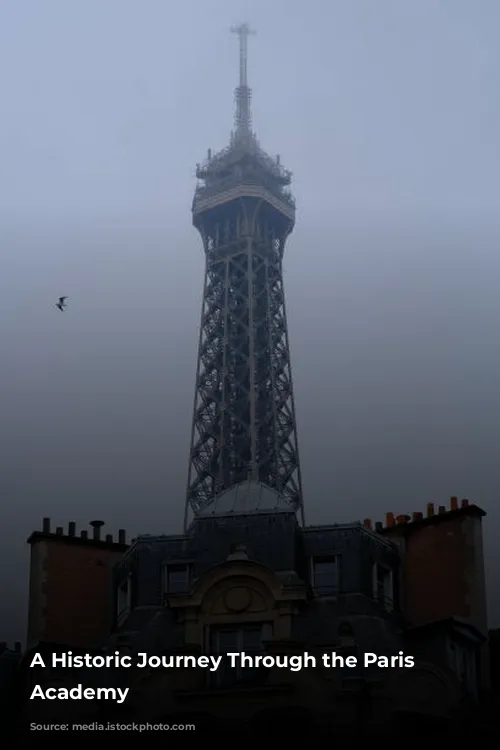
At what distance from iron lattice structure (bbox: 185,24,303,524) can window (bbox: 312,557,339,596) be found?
191 ft

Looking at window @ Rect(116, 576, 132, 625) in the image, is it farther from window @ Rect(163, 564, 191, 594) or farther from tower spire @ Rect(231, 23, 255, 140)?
tower spire @ Rect(231, 23, 255, 140)

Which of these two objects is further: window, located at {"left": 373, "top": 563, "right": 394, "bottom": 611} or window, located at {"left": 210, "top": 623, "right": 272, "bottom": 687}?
window, located at {"left": 373, "top": 563, "right": 394, "bottom": 611}

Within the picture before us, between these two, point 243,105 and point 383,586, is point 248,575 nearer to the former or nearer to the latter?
point 383,586

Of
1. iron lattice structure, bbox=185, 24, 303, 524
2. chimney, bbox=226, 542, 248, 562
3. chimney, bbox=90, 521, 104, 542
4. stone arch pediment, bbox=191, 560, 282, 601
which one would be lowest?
stone arch pediment, bbox=191, 560, 282, 601

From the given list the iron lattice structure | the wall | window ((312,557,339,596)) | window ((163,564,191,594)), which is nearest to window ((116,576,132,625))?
the wall

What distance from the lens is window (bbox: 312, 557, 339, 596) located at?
5288 cm

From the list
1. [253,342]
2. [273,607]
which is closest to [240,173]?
[253,342]

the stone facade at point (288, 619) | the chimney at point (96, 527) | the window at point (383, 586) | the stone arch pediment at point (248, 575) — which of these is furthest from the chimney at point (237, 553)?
the chimney at point (96, 527)

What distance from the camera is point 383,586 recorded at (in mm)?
54312

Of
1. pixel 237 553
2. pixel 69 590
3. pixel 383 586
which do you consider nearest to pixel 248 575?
pixel 237 553

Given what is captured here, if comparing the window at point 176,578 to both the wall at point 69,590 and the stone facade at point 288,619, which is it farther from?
the wall at point 69,590

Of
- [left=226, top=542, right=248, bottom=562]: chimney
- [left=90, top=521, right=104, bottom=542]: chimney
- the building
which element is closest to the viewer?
the building

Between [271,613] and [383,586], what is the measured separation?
5.19 m

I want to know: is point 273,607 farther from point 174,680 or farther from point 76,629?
point 76,629
